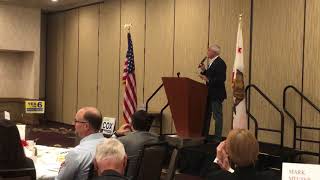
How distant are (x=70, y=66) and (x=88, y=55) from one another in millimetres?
1083

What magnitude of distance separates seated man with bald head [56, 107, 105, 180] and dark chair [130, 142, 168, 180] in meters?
0.40

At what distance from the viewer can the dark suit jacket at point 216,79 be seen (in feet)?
25.3

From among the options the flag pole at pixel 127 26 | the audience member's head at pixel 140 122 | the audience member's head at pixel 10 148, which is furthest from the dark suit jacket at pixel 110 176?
the flag pole at pixel 127 26

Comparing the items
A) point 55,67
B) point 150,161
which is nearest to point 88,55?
point 55,67

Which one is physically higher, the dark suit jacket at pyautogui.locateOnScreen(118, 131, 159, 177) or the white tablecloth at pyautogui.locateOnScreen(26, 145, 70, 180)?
the dark suit jacket at pyautogui.locateOnScreen(118, 131, 159, 177)

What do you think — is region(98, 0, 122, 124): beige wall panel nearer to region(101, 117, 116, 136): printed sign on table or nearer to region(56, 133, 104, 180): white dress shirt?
region(101, 117, 116, 136): printed sign on table

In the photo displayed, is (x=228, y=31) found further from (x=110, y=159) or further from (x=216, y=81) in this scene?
(x=110, y=159)

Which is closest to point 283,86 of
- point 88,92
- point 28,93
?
point 88,92

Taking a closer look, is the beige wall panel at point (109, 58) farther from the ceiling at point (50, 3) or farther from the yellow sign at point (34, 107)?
the yellow sign at point (34, 107)

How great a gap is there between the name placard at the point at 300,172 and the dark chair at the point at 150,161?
1.60m

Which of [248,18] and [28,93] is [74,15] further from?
[248,18]

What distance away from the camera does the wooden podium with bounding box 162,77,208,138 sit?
7.47 meters

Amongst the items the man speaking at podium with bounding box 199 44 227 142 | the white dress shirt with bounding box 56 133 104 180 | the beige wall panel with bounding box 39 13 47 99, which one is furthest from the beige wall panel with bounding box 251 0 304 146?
the beige wall panel with bounding box 39 13 47 99

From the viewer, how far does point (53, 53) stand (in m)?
14.8
